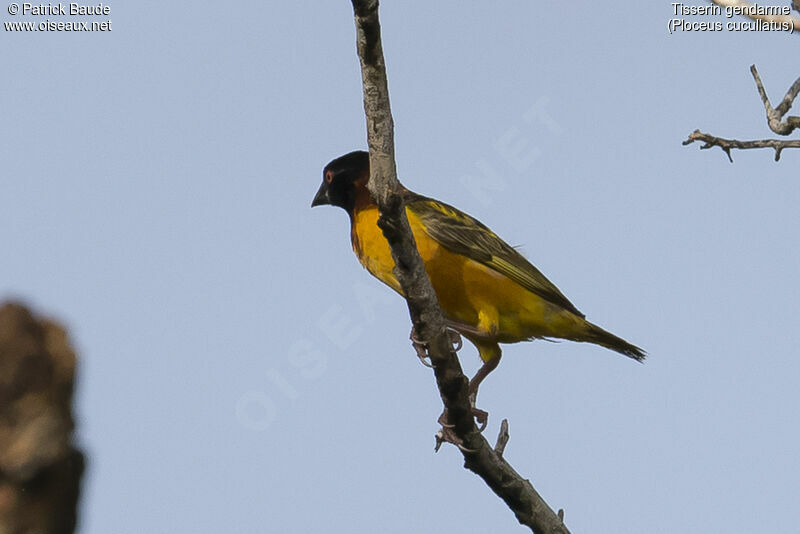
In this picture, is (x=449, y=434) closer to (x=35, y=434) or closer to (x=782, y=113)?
(x=782, y=113)

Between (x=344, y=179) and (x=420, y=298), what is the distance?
284cm

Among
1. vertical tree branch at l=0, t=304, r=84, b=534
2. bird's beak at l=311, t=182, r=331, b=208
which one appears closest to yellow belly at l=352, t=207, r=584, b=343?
bird's beak at l=311, t=182, r=331, b=208

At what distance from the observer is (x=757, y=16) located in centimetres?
441

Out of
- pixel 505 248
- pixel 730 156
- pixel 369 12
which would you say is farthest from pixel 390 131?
pixel 505 248

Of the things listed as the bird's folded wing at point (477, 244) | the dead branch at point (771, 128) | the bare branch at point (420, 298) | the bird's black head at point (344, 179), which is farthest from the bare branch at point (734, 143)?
A: the bird's black head at point (344, 179)

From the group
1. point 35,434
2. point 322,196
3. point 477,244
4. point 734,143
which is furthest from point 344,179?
point 35,434

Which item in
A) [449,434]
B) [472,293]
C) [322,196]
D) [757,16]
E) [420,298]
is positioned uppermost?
[322,196]

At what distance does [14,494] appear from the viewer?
1.27m

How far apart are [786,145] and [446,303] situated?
282 centimetres

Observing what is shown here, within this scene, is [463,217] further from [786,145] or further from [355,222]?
[786,145]

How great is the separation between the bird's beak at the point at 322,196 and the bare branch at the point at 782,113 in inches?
148

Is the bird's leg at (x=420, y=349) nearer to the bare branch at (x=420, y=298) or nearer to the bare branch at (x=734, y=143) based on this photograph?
the bare branch at (x=420, y=298)

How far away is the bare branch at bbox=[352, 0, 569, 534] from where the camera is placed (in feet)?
13.9

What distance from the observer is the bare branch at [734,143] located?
4637mm
